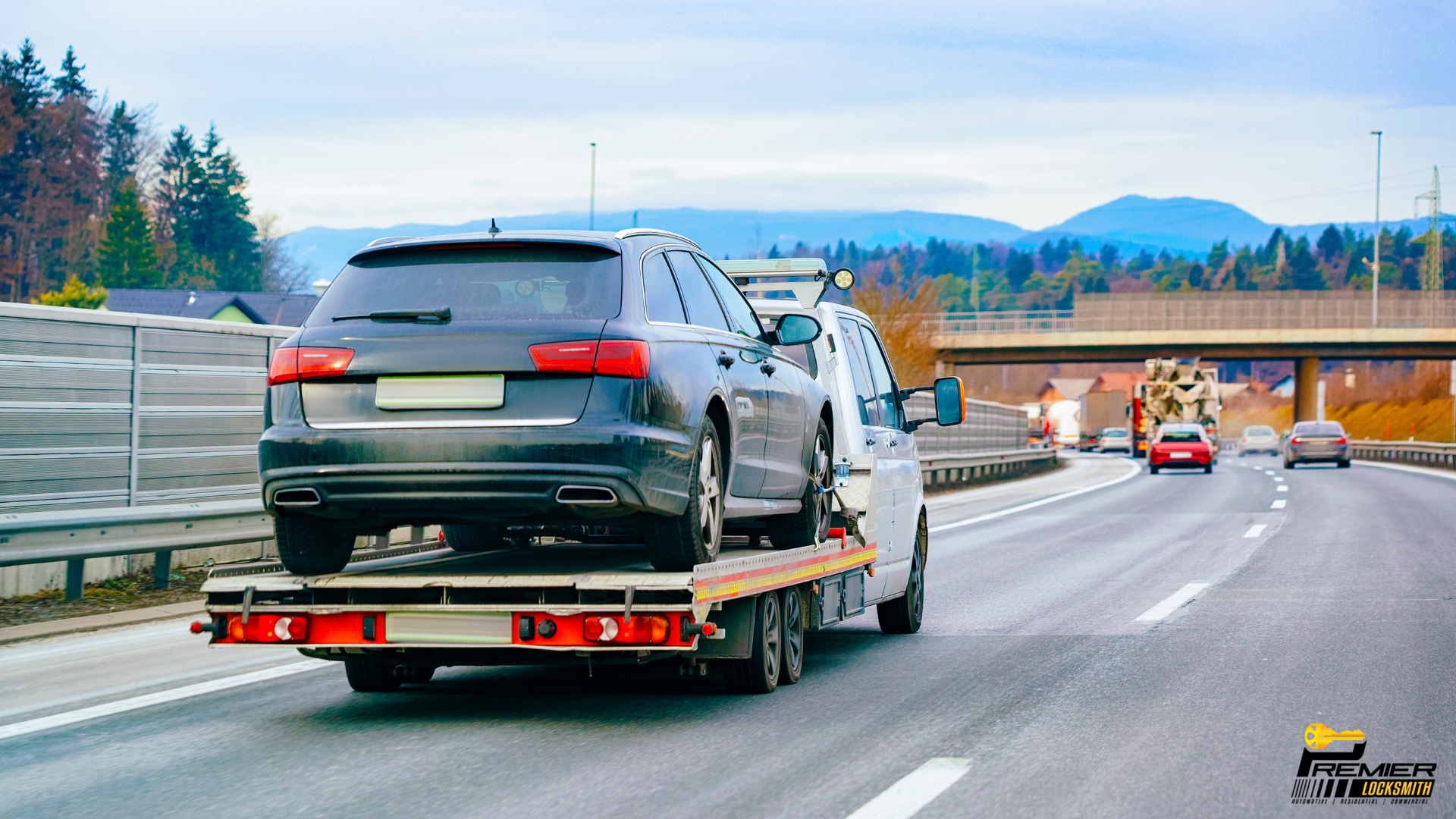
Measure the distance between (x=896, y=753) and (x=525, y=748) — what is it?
1377 millimetres

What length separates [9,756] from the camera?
587 centimetres

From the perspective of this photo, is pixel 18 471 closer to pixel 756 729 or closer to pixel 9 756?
pixel 9 756

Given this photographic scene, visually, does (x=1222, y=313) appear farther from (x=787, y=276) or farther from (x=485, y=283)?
(x=485, y=283)

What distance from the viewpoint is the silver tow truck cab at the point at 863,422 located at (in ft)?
29.2

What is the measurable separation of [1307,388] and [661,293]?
83.5 meters

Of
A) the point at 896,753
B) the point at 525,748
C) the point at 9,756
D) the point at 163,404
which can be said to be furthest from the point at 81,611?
the point at 896,753

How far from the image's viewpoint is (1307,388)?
84438 mm

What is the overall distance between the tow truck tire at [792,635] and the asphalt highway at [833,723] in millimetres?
164

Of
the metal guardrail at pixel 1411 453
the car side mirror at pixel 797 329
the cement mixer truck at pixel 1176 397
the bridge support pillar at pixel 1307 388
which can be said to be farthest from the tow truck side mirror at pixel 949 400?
the bridge support pillar at pixel 1307 388

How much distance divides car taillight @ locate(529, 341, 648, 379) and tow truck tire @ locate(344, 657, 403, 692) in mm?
2003

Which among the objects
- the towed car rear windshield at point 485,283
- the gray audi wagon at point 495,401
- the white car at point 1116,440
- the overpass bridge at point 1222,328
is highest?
the overpass bridge at point 1222,328

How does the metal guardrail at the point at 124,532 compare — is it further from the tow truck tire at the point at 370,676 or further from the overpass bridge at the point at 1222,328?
the overpass bridge at the point at 1222,328

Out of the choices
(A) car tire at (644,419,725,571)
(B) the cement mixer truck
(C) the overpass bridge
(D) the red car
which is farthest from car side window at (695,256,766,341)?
(C) the overpass bridge

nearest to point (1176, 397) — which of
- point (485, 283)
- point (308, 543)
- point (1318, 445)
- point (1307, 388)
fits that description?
point (1318, 445)
